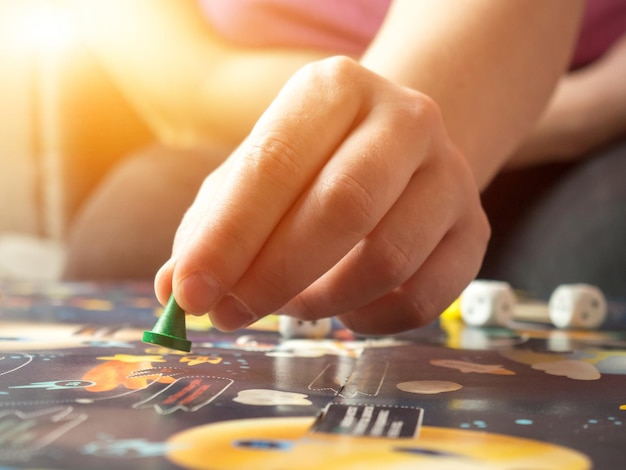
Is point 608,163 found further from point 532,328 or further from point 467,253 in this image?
point 467,253

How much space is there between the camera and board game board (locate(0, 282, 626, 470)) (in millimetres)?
290

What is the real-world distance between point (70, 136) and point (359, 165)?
2219 mm

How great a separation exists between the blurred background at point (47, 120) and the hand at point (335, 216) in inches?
82.3

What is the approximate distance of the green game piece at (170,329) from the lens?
0.43 metres

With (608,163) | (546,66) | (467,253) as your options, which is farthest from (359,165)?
(608,163)

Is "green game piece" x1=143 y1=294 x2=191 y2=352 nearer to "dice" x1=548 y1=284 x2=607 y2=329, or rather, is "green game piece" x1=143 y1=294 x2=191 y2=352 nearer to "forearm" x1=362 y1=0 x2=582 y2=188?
"forearm" x1=362 y1=0 x2=582 y2=188

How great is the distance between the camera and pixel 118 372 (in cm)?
44

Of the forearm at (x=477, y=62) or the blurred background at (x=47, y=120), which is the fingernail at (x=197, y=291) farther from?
the blurred background at (x=47, y=120)

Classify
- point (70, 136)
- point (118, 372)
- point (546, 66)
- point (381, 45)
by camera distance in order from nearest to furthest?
point (118, 372), point (381, 45), point (546, 66), point (70, 136)

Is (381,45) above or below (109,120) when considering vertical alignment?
below

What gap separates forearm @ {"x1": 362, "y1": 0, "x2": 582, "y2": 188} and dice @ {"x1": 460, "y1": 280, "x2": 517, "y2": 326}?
11cm

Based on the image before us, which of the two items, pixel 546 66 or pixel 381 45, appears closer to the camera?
pixel 381 45

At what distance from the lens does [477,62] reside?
2.22 ft

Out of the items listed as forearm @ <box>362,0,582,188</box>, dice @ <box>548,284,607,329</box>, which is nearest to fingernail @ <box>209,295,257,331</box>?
forearm @ <box>362,0,582,188</box>
